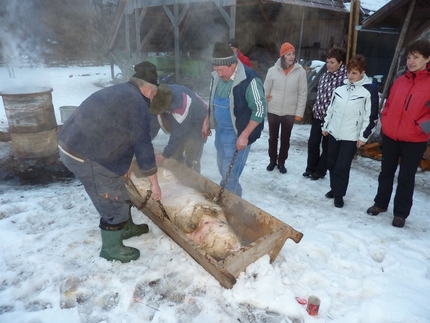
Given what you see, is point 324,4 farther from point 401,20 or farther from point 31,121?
point 31,121

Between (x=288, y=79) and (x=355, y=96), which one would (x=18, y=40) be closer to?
(x=288, y=79)

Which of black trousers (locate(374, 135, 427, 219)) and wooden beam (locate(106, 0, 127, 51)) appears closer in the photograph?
black trousers (locate(374, 135, 427, 219))

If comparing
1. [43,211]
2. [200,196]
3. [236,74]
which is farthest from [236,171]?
[43,211]

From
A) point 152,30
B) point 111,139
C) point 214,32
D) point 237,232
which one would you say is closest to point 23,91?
point 111,139

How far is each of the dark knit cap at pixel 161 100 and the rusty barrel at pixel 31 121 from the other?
10.3 feet

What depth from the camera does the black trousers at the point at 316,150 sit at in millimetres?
4907

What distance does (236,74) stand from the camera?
356cm

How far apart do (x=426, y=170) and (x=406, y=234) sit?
2.62 metres

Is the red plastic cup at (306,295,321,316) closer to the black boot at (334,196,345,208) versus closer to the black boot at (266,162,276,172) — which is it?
the black boot at (334,196,345,208)

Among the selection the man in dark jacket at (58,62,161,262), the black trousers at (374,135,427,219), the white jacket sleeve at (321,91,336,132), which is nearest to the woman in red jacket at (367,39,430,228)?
the black trousers at (374,135,427,219)

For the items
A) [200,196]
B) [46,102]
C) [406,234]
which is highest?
[46,102]

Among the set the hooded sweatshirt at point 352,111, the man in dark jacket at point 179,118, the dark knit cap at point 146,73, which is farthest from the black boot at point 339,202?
the dark knit cap at point 146,73

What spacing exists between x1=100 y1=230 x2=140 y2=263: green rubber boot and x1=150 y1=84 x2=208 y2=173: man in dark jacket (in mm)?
1377

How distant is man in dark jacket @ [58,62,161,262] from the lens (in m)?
2.56
